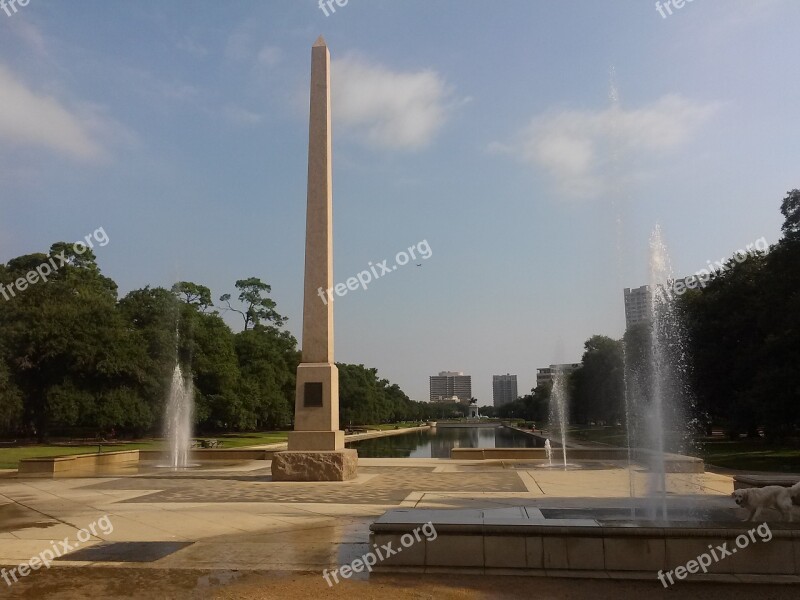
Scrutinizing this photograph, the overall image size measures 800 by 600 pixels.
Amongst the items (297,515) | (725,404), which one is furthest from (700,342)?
(297,515)

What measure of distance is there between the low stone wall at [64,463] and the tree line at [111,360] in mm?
15025

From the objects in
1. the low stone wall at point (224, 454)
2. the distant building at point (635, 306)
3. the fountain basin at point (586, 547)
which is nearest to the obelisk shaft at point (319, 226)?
the low stone wall at point (224, 454)

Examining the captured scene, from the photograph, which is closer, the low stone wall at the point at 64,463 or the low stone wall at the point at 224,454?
the low stone wall at the point at 64,463

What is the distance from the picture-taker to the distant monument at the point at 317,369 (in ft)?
57.5

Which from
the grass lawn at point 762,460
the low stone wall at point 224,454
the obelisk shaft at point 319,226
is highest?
the obelisk shaft at point 319,226

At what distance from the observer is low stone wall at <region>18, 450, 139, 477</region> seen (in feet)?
67.4

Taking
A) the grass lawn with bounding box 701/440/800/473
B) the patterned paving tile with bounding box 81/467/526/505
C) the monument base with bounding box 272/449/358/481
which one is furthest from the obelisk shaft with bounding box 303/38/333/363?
the grass lawn with bounding box 701/440/800/473

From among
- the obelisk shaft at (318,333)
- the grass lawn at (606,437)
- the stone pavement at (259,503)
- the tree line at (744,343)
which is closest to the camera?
the stone pavement at (259,503)

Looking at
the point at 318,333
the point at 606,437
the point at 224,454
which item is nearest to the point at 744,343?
the point at 606,437

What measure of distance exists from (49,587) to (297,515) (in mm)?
5061

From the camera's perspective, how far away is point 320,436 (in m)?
18.0

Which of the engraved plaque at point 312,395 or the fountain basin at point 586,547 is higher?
the engraved plaque at point 312,395

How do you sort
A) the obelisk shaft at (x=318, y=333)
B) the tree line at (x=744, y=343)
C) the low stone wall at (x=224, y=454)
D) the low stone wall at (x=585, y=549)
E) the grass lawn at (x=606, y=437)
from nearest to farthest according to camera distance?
the low stone wall at (x=585, y=549) < the obelisk shaft at (x=318, y=333) < the tree line at (x=744, y=343) < the low stone wall at (x=224, y=454) < the grass lawn at (x=606, y=437)

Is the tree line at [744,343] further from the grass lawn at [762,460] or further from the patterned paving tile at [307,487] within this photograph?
the patterned paving tile at [307,487]
